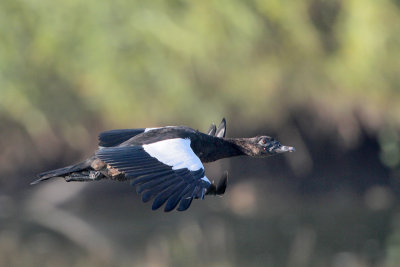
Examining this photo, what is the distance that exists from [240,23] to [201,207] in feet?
11.4

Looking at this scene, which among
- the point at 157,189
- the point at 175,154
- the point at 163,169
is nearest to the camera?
the point at 157,189

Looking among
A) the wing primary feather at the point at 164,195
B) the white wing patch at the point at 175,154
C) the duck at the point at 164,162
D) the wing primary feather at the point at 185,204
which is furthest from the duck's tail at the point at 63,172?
the wing primary feather at the point at 185,204

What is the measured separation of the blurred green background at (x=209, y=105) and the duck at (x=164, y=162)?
322 inches

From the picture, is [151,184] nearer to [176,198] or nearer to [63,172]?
[176,198]

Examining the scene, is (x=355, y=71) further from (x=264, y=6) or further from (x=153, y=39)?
(x=153, y=39)

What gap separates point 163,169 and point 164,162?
83 mm

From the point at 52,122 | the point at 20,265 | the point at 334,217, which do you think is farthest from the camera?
the point at 52,122

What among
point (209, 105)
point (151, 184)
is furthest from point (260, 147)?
point (209, 105)

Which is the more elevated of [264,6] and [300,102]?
[264,6]

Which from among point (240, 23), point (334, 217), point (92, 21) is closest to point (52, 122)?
point (92, 21)

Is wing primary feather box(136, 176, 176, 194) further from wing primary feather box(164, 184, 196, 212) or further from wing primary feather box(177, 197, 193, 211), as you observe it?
wing primary feather box(177, 197, 193, 211)

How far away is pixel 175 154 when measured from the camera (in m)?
9.46

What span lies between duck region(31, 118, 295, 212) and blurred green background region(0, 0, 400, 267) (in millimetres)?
8189

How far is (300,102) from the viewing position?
67.1 ft
